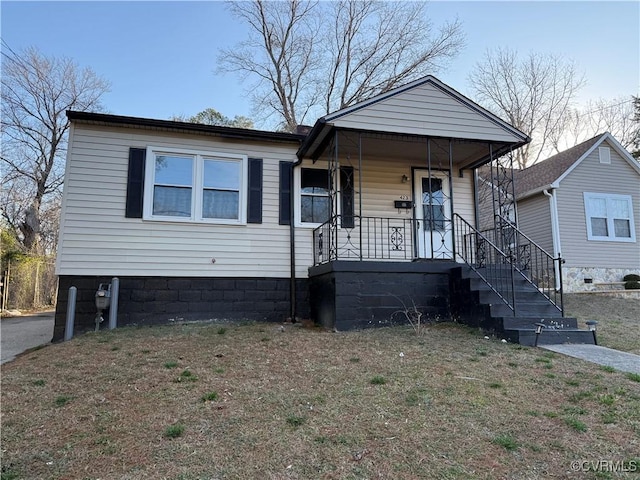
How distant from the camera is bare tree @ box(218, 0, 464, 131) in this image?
18938 millimetres

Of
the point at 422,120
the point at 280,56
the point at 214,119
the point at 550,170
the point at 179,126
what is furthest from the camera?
the point at 214,119

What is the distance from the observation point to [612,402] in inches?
133

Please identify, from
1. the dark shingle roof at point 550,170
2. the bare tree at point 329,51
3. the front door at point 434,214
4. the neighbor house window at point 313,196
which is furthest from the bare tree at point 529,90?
the neighbor house window at point 313,196

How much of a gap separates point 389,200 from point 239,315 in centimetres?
378

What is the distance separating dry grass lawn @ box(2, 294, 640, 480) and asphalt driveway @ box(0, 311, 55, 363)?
6.16 ft

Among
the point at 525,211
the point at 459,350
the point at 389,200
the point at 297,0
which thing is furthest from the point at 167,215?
the point at 297,0

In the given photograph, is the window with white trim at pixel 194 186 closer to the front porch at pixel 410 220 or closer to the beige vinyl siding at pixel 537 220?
the front porch at pixel 410 220

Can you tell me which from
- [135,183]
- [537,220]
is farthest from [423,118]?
[537,220]

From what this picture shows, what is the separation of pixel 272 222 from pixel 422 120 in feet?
10.8

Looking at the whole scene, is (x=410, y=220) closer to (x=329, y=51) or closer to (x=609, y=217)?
(x=609, y=217)

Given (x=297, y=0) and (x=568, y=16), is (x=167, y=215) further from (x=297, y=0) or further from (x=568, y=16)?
(x=297, y=0)

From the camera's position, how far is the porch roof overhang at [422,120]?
689 cm

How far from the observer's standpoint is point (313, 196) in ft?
27.1

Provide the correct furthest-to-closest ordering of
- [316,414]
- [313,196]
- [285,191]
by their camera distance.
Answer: [313,196]
[285,191]
[316,414]
